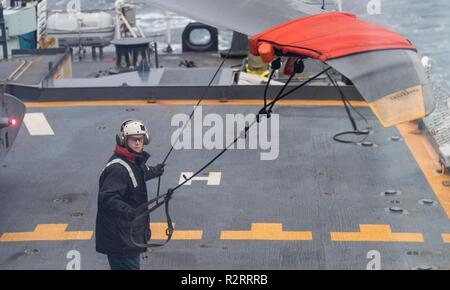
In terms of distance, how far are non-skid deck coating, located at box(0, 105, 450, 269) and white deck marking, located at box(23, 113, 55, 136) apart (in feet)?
0.33

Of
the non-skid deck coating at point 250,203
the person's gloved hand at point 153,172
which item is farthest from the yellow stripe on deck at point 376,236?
the person's gloved hand at point 153,172

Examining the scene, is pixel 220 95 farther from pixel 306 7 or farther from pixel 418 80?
pixel 418 80

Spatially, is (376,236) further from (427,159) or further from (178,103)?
(178,103)

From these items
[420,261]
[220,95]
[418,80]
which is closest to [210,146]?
[220,95]

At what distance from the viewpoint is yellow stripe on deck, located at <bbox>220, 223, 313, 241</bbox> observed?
11.5 meters

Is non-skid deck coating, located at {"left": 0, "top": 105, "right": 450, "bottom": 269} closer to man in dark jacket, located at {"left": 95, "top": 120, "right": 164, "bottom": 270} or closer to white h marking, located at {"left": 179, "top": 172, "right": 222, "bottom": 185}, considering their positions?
white h marking, located at {"left": 179, "top": 172, "right": 222, "bottom": 185}

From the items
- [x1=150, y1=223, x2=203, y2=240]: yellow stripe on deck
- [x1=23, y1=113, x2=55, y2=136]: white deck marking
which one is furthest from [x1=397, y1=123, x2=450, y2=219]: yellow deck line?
[x1=23, y1=113, x2=55, y2=136]: white deck marking

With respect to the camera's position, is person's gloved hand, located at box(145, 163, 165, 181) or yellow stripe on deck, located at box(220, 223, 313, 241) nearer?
person's gloved hand, located at box(145, 163, 165, 181)

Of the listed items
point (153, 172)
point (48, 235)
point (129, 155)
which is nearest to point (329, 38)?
point (129, 155)

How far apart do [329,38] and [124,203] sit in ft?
8.51

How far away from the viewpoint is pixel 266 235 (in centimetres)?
1155

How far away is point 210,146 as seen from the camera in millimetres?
14805

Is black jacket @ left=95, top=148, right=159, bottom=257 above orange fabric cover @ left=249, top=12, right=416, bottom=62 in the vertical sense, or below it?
below
